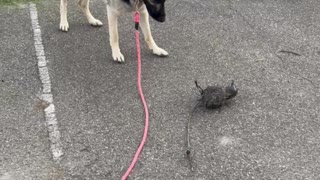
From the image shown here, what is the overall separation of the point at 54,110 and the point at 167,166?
1257mm

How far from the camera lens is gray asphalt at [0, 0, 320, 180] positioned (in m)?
3.16

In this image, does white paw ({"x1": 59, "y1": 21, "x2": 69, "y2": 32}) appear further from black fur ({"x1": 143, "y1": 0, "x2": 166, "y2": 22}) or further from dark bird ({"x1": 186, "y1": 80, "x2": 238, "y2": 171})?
dark bird ({"x1": 186, "y1": 80, "x2": 238, "y2": 171})

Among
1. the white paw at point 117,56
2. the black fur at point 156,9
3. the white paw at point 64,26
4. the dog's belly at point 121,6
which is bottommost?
the white paw at point 64,26

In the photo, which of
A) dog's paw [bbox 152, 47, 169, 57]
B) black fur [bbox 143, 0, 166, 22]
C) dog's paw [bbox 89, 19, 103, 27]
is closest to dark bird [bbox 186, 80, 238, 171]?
black fur [bbox 143, 0, 166, 22]

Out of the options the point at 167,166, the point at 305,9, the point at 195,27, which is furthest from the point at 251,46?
the point at 167,166

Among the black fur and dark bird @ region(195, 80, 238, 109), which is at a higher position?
the black fur

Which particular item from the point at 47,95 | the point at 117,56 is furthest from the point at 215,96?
the point at 47,95

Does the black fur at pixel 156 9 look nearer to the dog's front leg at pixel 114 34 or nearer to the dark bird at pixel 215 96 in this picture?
the dog's front leg at pixel 114 34

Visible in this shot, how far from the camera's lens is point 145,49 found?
4926mm

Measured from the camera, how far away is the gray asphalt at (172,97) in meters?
3.16

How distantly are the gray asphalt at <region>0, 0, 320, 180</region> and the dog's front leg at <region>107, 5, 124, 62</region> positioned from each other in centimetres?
10

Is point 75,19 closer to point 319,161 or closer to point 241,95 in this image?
point 241,95

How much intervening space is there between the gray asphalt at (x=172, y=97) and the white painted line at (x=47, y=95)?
53 millimetres

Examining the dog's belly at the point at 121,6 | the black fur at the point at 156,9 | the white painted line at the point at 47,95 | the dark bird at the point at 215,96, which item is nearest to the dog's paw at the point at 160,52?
the dog's belly at the point at 121,6
